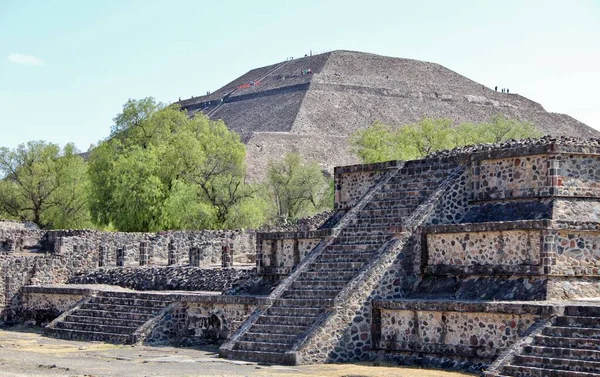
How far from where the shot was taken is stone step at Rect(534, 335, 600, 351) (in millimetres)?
18141

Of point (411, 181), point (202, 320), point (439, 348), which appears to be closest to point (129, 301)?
point (202, 320)

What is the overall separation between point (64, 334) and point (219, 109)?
110 m

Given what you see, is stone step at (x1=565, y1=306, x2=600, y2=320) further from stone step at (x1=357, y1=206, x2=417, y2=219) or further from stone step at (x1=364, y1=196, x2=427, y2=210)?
stone step at (x1=364, y1=196, x2=427, y2=210)

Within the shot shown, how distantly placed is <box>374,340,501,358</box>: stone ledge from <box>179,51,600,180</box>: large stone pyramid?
90.0 metres

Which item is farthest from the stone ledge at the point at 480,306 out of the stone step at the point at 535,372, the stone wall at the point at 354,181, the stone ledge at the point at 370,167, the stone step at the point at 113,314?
the stone step at the point at 113,314

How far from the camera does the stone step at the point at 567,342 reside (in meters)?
18.1

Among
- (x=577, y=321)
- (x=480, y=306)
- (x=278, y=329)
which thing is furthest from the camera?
(x=278, y=329)

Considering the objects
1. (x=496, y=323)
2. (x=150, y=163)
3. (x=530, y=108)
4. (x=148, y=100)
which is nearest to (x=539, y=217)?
(x=496, y=323)

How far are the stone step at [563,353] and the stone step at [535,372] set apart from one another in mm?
422

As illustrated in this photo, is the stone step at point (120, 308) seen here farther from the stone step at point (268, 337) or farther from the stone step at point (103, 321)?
the stone step at point (268, 337)

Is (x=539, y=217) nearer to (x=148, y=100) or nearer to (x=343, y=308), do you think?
(x=343, y=308)

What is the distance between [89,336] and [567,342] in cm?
1498

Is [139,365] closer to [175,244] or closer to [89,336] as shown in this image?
[89,336]

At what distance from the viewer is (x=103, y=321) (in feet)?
98.9
